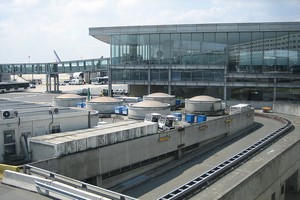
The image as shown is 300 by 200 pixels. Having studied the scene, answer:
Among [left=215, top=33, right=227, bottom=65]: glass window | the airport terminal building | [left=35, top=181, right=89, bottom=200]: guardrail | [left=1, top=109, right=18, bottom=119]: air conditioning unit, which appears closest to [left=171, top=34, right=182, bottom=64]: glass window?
the airport terminal building

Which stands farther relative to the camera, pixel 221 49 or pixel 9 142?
pixel 221 49

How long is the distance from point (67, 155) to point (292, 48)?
151 feet

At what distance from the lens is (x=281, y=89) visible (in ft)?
184

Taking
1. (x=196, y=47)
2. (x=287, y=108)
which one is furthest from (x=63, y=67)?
(x=287, y=108)

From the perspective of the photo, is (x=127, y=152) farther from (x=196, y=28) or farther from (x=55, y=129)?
(x=196, y=28)

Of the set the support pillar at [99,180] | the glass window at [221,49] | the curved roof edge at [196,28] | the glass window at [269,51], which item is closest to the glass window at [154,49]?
the curved roof edge at [196,28]

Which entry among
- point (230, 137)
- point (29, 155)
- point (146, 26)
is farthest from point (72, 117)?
point (146, 26)

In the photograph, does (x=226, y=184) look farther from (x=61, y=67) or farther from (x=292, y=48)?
(x=61, y=67)

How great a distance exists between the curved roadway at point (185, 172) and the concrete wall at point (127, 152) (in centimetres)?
186

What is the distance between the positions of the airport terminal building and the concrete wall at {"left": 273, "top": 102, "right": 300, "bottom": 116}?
540cm

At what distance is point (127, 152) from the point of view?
24875mm

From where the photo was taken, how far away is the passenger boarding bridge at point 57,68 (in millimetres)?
80125

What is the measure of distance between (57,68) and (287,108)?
57.6 m

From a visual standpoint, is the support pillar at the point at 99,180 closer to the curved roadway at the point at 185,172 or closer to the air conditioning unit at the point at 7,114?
the curved roadway at the point at 185,172
